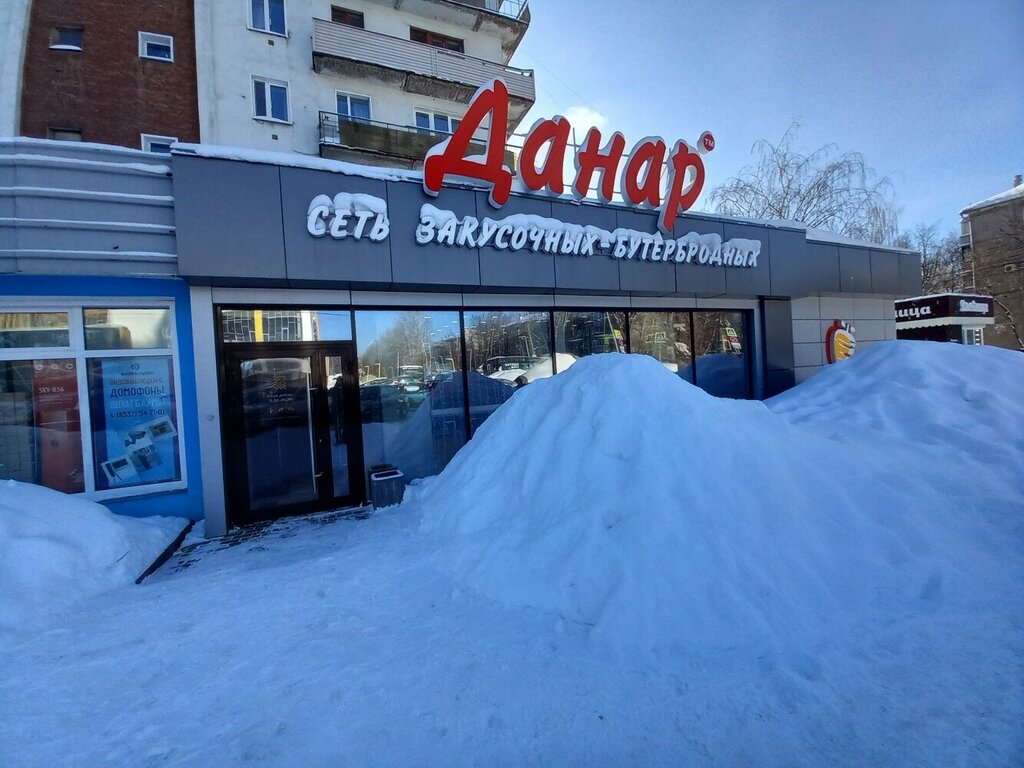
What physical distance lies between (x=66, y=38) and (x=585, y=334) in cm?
1785

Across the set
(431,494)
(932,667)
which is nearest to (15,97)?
(431,494)

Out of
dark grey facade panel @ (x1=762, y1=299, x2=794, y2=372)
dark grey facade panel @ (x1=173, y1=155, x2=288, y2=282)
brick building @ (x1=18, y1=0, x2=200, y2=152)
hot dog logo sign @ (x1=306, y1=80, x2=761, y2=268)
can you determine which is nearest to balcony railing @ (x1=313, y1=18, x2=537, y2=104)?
brick building @ (x1=18, y1=0, x2=200, y2=152)

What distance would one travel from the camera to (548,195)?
313 inches

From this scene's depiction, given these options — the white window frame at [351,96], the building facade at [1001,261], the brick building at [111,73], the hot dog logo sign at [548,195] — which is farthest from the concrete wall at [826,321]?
the building facade at [1001,261]

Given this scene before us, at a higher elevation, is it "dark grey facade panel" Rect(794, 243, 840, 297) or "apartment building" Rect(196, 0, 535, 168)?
"apartment building" Rect(196, 0, 535, 168)

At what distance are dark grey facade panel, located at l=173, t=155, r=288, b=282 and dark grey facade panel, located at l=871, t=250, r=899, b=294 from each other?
14.7m

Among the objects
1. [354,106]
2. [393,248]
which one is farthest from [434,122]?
[393,248]

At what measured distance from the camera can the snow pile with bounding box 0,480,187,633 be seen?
3.79m

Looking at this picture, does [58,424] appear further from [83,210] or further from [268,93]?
[268,93]

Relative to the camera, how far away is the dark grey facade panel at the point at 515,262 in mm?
7445

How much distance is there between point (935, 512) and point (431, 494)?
5.40 meters

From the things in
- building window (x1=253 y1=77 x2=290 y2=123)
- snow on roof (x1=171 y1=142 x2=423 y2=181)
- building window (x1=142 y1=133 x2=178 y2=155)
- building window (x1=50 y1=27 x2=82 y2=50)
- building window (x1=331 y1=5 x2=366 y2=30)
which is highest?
building window (x1=331 y1=5 x2=366 y2=30)

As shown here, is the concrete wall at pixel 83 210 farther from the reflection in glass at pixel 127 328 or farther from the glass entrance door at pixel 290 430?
the glass entrance door at pixel 290 430

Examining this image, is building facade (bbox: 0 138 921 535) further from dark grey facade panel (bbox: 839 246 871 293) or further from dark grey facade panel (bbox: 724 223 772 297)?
dark grey facade panel (bbox: 839 246 871 293)
